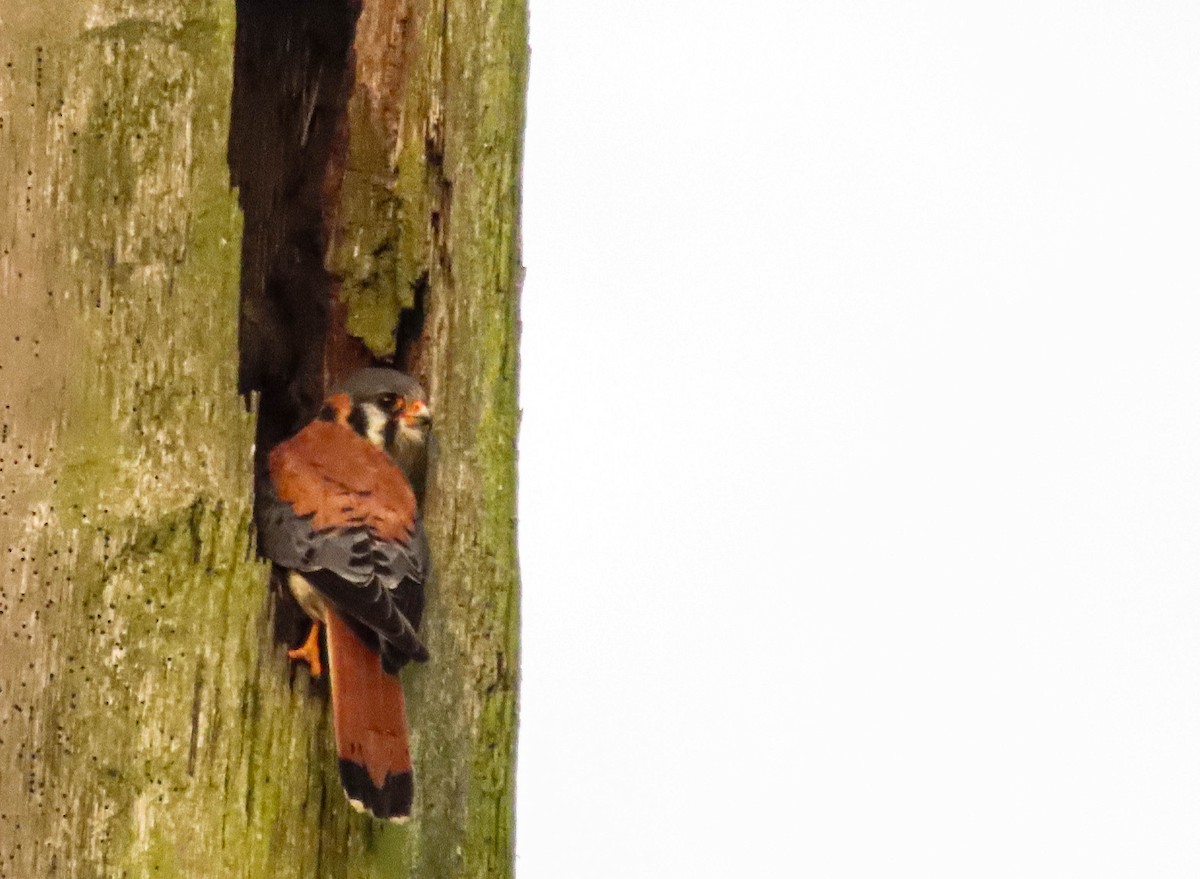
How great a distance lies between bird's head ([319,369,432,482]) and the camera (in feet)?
11.1

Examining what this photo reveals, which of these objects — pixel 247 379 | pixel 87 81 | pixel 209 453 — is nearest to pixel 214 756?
pixel 209 453

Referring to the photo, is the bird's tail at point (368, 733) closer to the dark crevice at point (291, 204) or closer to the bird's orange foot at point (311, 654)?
the bird's orange foot at point (311, 654)

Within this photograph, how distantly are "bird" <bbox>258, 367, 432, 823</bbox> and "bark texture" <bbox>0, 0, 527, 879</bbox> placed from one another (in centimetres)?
6

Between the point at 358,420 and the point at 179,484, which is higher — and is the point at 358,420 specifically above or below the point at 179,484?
above

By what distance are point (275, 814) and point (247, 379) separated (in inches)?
32.5

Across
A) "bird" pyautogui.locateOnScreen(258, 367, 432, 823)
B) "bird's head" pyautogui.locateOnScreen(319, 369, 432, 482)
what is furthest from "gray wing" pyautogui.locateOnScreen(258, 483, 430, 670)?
"bird's head" pyautogui.locateOnScreen(319, 369, 432, 482)

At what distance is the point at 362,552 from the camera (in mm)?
3293

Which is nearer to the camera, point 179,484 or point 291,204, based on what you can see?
point 179,484

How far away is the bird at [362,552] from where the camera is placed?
3020mm

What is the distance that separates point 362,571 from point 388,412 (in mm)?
354

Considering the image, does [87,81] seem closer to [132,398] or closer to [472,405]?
[132,398]

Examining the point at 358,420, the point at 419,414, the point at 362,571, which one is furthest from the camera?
the point at 358,420

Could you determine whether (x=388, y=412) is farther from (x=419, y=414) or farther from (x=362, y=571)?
(x=362, y=571)

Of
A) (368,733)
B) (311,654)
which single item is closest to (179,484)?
(311,654)
